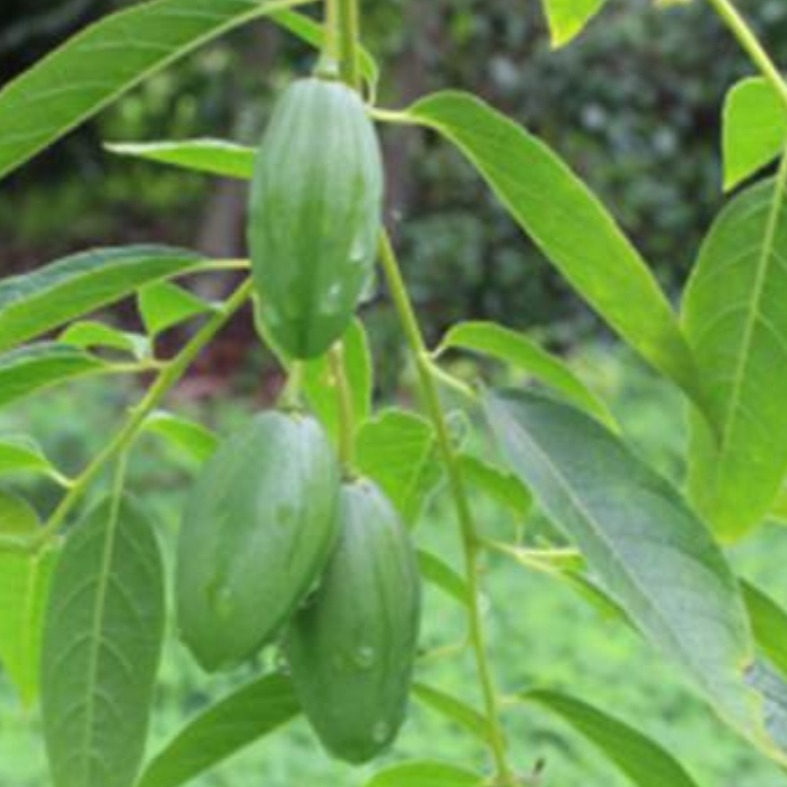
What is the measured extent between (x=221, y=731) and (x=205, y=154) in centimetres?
22

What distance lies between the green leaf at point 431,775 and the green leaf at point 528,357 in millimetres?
147

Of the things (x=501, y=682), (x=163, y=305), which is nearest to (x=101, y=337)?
(x=163, y=305)

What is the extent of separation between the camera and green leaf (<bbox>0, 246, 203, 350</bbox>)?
2.23 ft

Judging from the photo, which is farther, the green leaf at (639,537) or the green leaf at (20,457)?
the green leaf at (20,457)

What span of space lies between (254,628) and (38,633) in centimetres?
33

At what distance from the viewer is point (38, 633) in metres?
0.87

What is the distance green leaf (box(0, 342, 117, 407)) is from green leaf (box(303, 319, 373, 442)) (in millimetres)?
86

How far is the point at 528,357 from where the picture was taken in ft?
2.46

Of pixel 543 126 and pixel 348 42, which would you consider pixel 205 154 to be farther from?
pixel 543 126

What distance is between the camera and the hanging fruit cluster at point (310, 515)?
55 cm

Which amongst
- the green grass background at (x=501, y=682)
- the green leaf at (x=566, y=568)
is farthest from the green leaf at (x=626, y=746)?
the green grass background at (x=501, y=682)

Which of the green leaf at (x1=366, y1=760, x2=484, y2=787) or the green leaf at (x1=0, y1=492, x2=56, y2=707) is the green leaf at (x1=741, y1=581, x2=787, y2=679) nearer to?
the green leaf at (x1=366, y1=760, x2=484, y2=787)

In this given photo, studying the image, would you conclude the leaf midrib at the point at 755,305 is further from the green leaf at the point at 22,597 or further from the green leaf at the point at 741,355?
the green leaf at the point at 22,597

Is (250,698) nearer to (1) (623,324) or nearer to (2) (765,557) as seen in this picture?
(1) (623,324)
